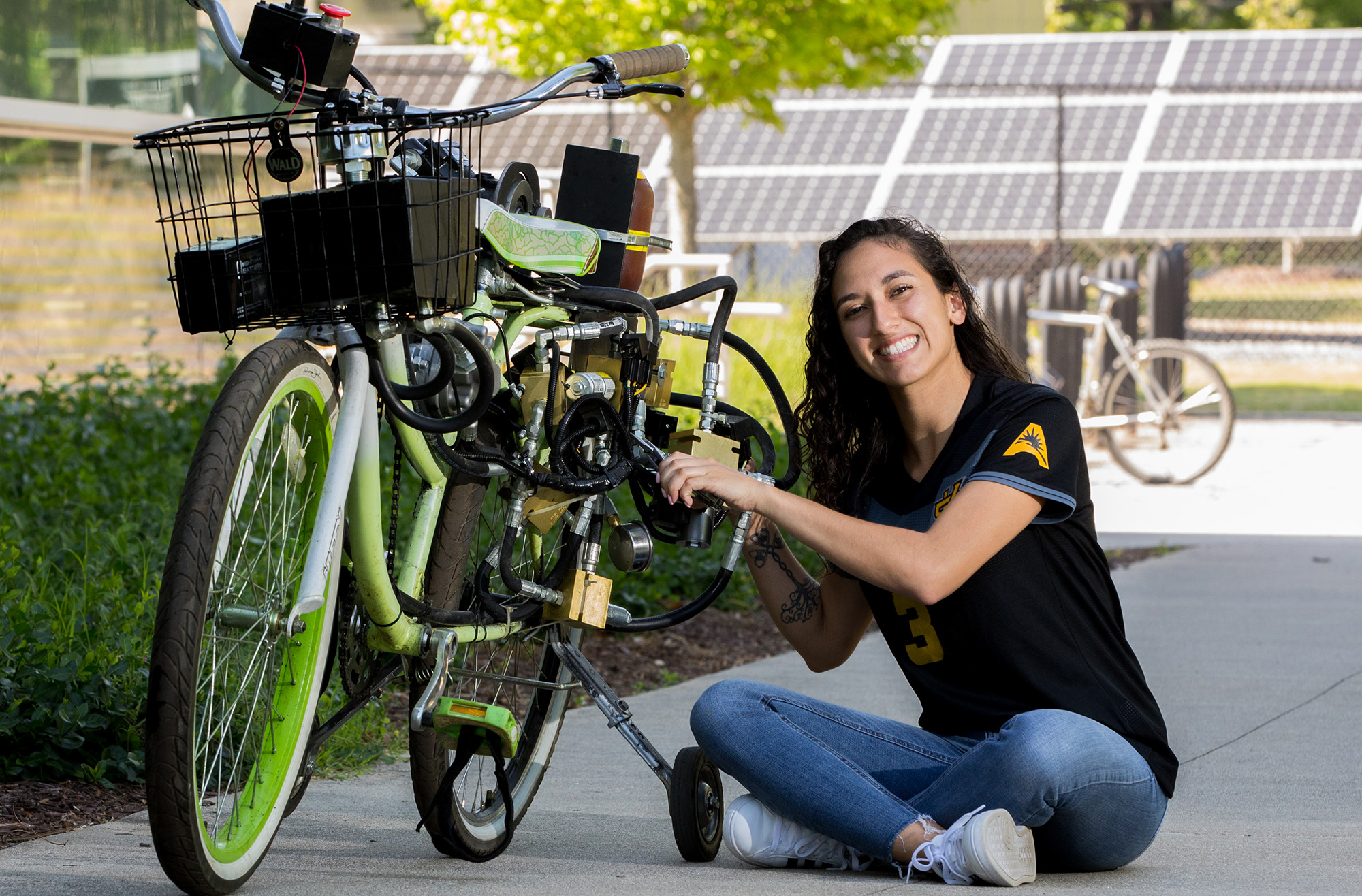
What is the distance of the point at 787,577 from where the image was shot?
3.38 meters

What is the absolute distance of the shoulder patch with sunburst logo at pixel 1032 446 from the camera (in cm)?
293

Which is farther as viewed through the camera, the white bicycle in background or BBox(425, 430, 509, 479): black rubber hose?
the white bicycle in background

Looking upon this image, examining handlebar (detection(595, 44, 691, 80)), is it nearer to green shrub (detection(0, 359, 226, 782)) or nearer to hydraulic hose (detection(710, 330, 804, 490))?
hydraulic hose (detection(710, 330, 804, 490))

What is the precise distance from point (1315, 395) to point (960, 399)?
14664 mm

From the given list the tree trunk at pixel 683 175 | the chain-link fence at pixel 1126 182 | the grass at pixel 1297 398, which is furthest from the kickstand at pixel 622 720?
the grass at pixel 1297 398

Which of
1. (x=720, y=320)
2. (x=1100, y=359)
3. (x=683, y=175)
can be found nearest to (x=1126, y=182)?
(x=683, y=175)

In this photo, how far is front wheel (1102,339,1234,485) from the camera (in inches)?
398

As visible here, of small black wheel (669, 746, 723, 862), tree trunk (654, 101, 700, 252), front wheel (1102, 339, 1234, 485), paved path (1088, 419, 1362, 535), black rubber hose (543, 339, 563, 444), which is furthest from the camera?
tree trunk (654, 101, 700, 252)

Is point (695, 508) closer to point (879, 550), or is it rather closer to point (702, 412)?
point (702, 412)

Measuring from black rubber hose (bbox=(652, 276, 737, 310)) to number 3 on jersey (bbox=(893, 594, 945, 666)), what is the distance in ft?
2.29

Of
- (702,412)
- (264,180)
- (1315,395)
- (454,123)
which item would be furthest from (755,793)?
(1315,395)

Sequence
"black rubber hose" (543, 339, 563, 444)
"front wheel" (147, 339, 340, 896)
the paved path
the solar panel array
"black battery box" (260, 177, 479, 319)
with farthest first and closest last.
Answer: the solar panel array < the paved path < "black rubber hose" (543, 339, 563, 444) < "black battery box" (260, 177, 479, 319) < "front wheel" (147, 339, 340, 896)

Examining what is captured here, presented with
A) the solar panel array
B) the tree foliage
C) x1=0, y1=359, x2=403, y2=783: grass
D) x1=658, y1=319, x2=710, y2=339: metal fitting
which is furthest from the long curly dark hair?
the solar panel array

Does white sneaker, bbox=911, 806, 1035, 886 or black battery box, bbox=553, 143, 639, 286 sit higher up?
black battery box, bbox=553, 143, 639, 286
